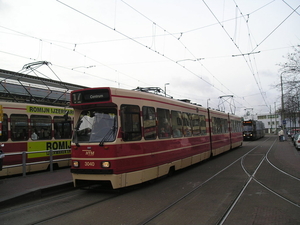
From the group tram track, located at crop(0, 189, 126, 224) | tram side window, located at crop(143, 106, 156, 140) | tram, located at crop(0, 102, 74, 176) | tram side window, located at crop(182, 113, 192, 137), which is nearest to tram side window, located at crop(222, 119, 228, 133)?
tram side window, located at crop(182, 113, 192, 137)

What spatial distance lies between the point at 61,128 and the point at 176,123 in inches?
223

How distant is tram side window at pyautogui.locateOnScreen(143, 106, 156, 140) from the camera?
8.95m

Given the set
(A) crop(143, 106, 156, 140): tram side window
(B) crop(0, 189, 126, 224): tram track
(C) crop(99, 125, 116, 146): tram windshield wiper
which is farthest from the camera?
(A) crop(143, 106, 156, 140): tram side window

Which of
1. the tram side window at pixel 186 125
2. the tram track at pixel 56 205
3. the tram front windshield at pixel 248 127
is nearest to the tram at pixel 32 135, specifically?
the tram track at pixel 56 205

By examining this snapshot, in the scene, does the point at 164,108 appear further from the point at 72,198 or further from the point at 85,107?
the point at 72,198

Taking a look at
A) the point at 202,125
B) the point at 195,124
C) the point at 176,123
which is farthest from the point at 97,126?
the point at 202,125

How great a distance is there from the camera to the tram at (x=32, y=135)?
10.8m

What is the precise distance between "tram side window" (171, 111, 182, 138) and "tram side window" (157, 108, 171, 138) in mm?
525

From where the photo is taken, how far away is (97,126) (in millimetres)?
8203

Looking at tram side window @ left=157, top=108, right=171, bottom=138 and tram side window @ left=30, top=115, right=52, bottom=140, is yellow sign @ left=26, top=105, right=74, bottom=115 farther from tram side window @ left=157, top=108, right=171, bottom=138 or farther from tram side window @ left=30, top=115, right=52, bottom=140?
tram side window @ left=157, top=108, right=171, bottom=138

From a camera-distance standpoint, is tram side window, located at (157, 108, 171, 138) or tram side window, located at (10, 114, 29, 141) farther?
tram side window, located at (10, 114, 29, 141)

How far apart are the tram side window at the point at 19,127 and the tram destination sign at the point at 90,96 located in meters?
4.07

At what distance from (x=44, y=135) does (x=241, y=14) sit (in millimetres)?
11504

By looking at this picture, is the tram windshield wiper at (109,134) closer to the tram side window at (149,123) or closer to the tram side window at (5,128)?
the tram side window at (149,123)
